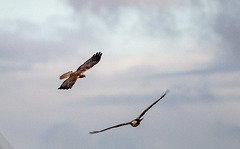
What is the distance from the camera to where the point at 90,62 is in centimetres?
6291

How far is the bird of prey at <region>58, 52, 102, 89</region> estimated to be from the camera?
54.6 m

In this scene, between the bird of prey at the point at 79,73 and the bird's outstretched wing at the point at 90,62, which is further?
the bird's outstretched wing at the point at 90,62

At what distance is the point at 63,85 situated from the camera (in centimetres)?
5441

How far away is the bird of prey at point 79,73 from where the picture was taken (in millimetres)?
54566

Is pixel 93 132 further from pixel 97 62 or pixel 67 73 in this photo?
pixel 97 62

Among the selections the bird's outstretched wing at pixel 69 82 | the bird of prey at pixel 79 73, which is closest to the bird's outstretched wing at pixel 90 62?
the bird of prey at pixel 79 73

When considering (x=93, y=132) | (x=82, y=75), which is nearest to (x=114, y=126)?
(x=93, y=132)

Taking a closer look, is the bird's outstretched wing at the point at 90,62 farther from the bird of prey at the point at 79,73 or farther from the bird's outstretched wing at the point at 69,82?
the bird's outstretched wing at the point at 69,82

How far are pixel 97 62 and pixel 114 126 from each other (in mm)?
15959

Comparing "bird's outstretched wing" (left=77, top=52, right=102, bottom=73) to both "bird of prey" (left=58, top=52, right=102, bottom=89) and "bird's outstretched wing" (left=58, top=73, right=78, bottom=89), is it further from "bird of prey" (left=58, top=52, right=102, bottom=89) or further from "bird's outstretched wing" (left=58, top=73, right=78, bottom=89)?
"bird's outstretched wing" (left=58, top=73, right=78, bottom=89)

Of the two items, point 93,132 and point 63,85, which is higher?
point 63,85

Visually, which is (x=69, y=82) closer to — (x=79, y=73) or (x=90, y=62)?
(x=79, y=73)

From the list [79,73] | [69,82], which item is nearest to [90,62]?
[79,73]

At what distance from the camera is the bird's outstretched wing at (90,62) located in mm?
60594
